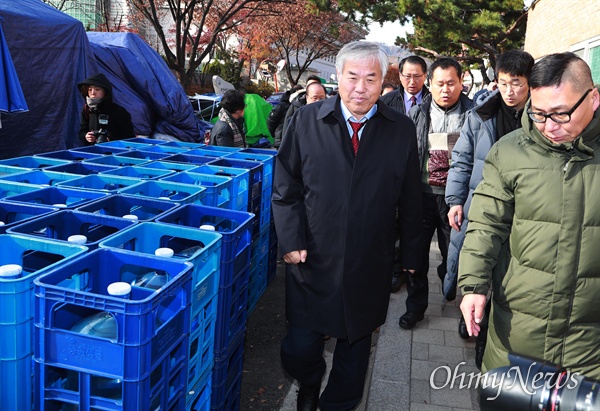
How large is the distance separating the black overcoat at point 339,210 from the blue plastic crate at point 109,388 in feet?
3.11

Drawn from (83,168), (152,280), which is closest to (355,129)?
(152,280)

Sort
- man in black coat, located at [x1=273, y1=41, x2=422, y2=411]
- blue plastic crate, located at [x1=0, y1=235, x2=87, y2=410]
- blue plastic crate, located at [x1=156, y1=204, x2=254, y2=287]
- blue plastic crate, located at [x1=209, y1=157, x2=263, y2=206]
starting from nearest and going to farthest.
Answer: blue plastic crate, located at [x1=0, y1=235, x2=87, y2=410]
blue plastic crate, located at [x1=156, y1=204, x2=254, y2=287]
man in black coat, located at [x1=273, y1=41, x2=422, y2=411]
blue plastic crate, located at [x1=209, y1=157, x2=263, y2=206]

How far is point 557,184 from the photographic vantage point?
2.26 m

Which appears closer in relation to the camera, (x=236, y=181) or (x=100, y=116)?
(x=236, y=181)

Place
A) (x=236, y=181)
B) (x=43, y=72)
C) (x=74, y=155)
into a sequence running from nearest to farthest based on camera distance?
1. (x=236, y=181)
2. (x=74, y=155)
3. (x=43, y=72)

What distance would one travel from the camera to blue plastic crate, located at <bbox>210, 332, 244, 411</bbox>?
2.82m

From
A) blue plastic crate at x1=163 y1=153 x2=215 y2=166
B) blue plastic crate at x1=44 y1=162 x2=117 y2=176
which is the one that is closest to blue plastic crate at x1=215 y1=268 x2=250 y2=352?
blue plastic crate at x1=44 y1=162 x2=117 y2=176

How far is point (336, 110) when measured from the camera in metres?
2.99

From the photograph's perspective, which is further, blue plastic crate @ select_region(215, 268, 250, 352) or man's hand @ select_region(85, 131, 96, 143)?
man's hand @ select_region(85, 131, 96, 143)

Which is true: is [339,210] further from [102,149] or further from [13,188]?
[102,149]

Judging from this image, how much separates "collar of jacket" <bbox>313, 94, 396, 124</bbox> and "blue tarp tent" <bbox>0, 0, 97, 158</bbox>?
21.7 ft

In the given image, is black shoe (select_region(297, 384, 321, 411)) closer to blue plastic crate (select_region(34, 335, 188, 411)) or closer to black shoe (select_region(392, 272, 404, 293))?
blue plastic crate (select_region(34, 335, 188, 411))

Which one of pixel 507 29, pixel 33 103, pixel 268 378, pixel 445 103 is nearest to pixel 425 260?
pixel 445 103

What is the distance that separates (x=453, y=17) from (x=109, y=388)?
1871cm
